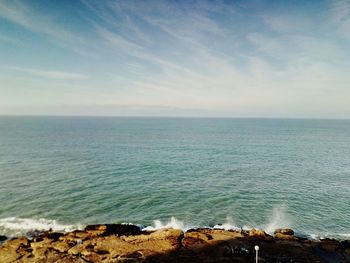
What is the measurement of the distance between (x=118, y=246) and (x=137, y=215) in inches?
414

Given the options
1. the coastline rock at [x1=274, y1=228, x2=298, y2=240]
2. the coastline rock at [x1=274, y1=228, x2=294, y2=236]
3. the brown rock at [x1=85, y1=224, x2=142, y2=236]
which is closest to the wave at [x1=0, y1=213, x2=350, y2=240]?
the coastline rock at [x1=274, y1=228, x2=294, y2=236]

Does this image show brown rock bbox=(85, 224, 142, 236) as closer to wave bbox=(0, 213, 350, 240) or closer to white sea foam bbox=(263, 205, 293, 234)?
wave bbox=(0, 213, 350, 240)

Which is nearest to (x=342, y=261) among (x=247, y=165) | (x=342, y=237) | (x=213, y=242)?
(x=342, y=237)

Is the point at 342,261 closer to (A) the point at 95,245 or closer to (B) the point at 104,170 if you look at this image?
(A) the point at 95,245

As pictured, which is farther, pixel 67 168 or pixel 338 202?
pixel 67 168

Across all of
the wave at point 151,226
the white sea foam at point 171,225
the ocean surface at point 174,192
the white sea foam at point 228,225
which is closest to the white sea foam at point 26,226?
the wave at point 151,226

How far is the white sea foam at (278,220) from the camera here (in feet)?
107

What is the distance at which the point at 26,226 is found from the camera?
103 ft

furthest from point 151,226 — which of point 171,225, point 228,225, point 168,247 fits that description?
point 228,225

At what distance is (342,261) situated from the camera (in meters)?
22.7

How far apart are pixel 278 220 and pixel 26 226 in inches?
1282

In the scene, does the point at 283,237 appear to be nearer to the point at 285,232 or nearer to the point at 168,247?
the point at 285,232

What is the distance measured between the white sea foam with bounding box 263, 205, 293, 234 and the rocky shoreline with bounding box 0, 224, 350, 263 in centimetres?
417

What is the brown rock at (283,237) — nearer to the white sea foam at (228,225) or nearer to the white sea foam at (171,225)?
the white sea foam at (228,225)
